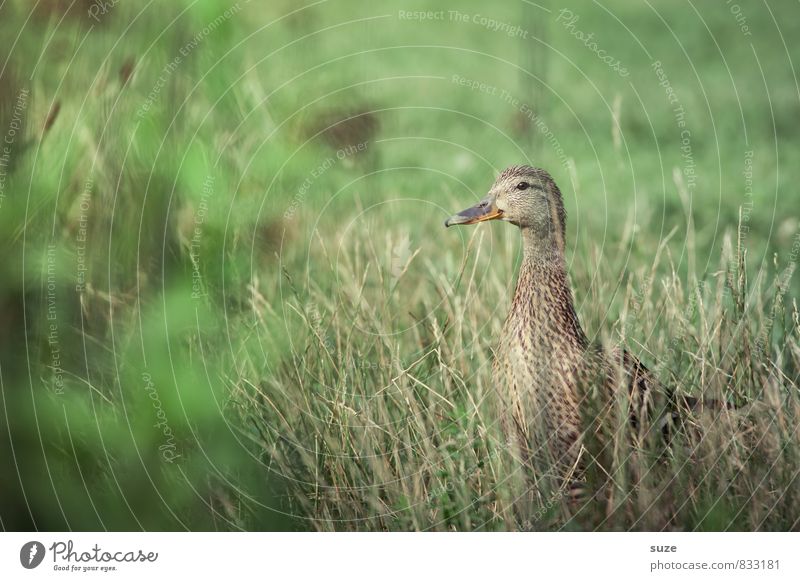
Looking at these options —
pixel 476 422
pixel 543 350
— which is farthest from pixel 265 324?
pixel 543 350

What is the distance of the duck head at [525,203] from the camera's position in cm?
308

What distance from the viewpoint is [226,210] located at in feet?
8.08

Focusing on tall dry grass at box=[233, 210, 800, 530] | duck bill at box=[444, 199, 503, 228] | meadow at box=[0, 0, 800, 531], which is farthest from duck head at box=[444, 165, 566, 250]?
tall dry grass at box=[233, 210, 800, 530]

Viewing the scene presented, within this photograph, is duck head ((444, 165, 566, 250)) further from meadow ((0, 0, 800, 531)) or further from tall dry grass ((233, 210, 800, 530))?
tall dry grass ((233, 210, 800, 530))

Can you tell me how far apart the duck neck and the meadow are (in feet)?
0.51

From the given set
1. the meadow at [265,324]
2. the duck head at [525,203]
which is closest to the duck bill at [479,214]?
the duck head at [525,203]

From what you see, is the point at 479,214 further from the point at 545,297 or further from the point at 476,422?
the point at 476,422

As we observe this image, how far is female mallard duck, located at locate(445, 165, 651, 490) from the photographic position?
2908mm

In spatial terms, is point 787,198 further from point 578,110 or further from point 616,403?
point 616,403

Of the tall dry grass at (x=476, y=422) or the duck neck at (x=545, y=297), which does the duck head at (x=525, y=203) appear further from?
the tall dry grass at (x=476, y=422)

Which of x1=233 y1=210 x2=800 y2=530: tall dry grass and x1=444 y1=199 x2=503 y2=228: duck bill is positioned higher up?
x1=444 y1=199 x2=503 y2=228: duck bill

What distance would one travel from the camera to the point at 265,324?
10.1 ft

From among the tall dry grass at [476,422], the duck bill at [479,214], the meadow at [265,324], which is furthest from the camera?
the duck bill at [479,214]

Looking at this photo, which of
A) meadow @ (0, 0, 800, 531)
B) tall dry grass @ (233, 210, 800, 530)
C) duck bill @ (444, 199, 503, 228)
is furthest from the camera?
duck bill @ (444, 199, 503, 228)
